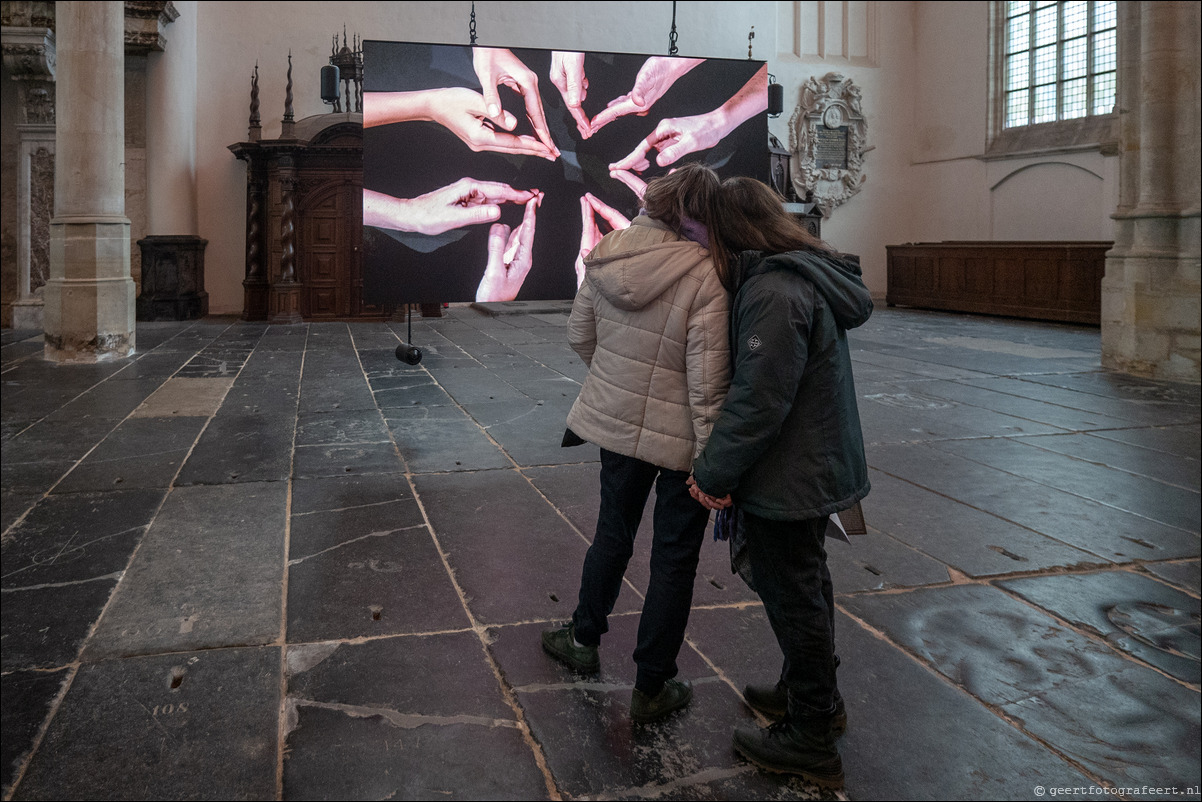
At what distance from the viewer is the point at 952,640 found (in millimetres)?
2746

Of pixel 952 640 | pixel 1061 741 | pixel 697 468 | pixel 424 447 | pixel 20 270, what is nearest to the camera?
pixel 697 468

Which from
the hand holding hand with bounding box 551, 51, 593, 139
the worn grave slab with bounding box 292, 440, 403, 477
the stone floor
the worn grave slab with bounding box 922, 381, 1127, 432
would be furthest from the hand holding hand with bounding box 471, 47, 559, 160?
the worn grave slab with bounding box 922, 381, 1127, 432

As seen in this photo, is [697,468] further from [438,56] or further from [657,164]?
[438,56]

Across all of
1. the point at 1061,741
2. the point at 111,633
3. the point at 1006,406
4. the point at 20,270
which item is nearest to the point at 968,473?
the point at 1006,406

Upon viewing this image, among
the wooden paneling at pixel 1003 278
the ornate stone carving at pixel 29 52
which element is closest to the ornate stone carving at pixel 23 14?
the ornate stone carving at pixel 29 52

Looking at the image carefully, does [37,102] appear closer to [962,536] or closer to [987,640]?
[962,536]

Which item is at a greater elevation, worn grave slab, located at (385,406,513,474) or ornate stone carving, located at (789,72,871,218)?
ornate stone carving, located at (789,72,871,218)

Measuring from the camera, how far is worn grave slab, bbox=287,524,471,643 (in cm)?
283

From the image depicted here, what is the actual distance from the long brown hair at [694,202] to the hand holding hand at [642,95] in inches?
107

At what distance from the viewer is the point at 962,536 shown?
371 centimetres

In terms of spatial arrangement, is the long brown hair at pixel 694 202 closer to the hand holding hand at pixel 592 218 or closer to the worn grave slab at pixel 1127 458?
the hand holding hand at pixel 592 218

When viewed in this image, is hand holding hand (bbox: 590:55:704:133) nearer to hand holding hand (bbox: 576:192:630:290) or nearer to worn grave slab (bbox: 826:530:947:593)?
hand holding hand (bbox: 576:192:630:290)

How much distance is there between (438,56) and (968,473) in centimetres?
336

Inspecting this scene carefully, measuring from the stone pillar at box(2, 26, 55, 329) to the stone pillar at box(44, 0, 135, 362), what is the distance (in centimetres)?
351
